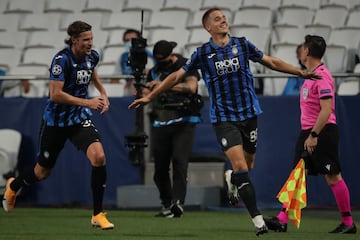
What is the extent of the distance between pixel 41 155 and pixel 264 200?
13.9ft

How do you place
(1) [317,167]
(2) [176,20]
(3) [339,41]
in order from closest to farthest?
(1) [317,167]
(3) [339,41]
(2) [176,20]

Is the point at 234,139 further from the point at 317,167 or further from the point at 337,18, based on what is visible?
the point at 337,18

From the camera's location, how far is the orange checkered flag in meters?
9.77

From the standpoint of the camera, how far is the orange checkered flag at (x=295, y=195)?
32.0 feet

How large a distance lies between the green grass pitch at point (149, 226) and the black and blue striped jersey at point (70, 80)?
112 cm

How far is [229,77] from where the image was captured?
9.60 m

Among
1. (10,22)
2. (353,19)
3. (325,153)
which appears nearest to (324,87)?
(325,153)

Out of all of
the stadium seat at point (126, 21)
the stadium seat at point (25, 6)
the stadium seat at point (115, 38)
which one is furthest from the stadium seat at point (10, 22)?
the stadium seat at point (115, 38)

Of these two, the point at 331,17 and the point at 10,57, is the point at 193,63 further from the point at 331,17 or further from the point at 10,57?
the point at 10,57

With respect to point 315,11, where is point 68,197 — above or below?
below

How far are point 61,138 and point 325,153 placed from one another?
268 cm

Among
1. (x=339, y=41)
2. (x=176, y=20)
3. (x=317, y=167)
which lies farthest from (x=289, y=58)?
(x=317, y=167)

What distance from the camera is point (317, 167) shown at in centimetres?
1006

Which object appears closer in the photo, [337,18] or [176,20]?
[337,18]
